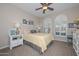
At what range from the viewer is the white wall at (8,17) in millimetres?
1930

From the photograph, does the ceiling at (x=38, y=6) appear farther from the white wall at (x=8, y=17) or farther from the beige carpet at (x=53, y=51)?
the beige carpet at (x=53, y=51)

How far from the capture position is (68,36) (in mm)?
1989

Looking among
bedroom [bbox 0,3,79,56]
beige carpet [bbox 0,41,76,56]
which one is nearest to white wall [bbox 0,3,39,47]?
bedroom [bbox 0,3,79,56]

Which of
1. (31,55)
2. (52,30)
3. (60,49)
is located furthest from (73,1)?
(31,55)

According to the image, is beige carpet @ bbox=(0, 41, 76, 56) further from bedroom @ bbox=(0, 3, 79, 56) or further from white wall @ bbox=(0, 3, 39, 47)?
white wall @ bbox=(0, 3, 39, 47)

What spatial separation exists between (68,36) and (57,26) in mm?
325

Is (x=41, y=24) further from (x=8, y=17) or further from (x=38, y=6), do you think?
(x=8, y=17)

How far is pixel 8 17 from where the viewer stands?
2068 millimetres

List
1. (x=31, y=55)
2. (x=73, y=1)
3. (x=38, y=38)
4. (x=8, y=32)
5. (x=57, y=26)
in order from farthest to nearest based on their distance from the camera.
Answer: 1. (x=38, y=38)
2. (x=8, y=32)
3. (x=57, y=26)
4. (x=31, y=55)
5. (x=73, y=1)

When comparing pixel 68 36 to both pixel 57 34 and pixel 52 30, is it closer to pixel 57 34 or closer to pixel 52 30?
pixel 57 34

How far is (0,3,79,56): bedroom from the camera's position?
1.86 meters

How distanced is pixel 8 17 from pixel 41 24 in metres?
0.77

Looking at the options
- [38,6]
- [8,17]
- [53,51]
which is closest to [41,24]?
[38,6]

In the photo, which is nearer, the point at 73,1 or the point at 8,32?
the point at 73,1
